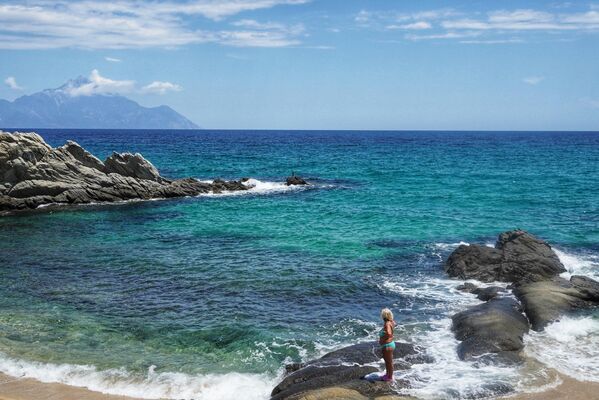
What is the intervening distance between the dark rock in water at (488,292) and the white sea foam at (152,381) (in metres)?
11.8

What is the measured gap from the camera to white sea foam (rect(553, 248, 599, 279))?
29.4m

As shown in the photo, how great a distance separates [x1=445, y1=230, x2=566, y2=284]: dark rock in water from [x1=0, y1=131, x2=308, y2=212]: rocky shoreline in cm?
3529

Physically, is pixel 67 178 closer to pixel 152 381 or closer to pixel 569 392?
pixel 152 381

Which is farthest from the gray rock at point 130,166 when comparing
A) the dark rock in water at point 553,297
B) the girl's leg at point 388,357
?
the girl's leg at point 388,357

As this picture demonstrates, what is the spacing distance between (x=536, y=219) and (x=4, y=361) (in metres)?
38.4

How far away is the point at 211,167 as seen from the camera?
89.1 meters

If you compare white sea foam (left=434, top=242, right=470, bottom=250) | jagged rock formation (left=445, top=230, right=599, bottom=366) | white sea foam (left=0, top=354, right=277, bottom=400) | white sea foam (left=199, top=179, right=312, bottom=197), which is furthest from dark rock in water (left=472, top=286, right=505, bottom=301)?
white sea foam (left=199, top=179, right=312, bottom=197)

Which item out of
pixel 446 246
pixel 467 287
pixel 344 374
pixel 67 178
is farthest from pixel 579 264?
pixel 67 178

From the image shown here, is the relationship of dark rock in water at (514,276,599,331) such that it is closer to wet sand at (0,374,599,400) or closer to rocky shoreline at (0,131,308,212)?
wet sand at (0,374,599,400)

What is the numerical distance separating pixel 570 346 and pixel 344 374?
917 cm

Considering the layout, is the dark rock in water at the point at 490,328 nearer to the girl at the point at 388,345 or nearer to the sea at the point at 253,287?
the sea at the point at 253,287

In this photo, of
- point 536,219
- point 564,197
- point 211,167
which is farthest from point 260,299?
point 211,167

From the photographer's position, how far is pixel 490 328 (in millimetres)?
20578

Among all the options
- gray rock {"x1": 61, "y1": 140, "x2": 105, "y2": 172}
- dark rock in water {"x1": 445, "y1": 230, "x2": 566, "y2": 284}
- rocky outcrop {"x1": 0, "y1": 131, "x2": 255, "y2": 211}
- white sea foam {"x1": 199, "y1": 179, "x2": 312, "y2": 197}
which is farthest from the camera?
white sea foam {"x1": 199, "y1": 179, "x2": 312, "y2": 197}
